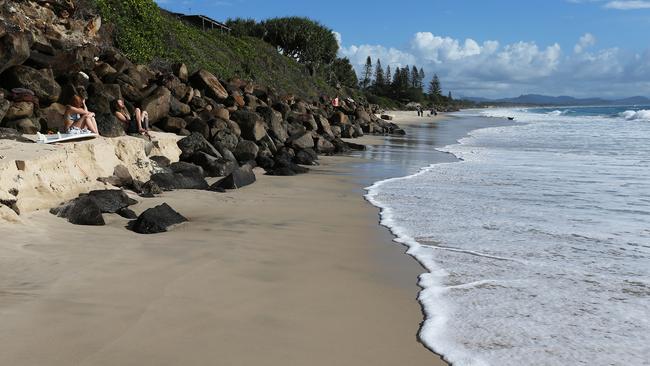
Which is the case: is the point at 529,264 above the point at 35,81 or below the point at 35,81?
below

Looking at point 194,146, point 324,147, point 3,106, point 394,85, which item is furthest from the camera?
point 394,85

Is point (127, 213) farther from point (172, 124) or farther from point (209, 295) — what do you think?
point (172, 124)

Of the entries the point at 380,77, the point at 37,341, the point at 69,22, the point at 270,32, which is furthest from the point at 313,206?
the point at 380,77

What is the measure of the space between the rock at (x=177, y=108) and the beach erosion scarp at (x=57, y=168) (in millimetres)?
3913

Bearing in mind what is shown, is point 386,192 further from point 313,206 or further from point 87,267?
point 87,267

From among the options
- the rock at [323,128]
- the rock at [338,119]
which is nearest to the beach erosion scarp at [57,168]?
the rock at [323,128]

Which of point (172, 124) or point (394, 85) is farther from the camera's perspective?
point (394, 85)

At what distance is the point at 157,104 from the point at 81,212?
7.17m

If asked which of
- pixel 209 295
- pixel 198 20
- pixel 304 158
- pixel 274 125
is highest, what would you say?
pixel 198 20

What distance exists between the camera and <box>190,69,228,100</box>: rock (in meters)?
18.3

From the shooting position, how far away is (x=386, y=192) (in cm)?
1016

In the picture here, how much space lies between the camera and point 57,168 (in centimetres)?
775

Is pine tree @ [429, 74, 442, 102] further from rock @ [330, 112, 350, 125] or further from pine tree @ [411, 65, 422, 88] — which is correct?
rock @ [330, 112, 350, 125]

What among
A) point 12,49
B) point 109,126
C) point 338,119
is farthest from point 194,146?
point 338,119
